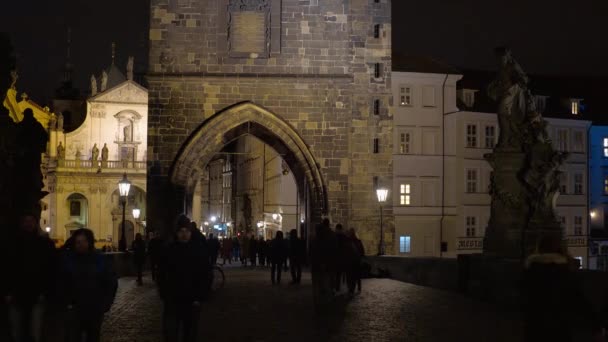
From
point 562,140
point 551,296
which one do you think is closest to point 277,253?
point 551,296

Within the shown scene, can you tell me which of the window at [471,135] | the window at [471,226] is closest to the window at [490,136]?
the window at [471,135]

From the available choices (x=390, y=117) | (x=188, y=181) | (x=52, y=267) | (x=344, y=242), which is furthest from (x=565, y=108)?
(x=52, y=267)

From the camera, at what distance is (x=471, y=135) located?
49.7 metres

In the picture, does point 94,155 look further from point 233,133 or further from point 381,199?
point 381,199

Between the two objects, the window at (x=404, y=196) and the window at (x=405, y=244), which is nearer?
the window at (x=405, y=244)

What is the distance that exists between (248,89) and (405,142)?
16.5 m

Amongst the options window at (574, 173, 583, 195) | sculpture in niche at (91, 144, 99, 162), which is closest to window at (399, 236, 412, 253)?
window at (574, 173, 583, 195)

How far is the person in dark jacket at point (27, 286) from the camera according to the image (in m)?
9.17

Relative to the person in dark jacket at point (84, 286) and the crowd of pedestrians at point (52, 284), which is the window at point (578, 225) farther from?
the person in dark jacket at point (84, 286)

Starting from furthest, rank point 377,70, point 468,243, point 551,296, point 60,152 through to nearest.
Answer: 1. point 60,152
2. point 468,243
3. point 377,70
4. point 551,296

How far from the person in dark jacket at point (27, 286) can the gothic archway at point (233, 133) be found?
22.8 meters

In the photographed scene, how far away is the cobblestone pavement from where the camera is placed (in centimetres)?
1243

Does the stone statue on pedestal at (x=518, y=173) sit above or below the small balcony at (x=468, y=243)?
above

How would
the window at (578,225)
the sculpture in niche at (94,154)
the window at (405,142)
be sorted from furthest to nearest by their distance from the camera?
1. the sculpture in niche at (94,154)
2. the window at (578,225)
3. the window at (405,142)
